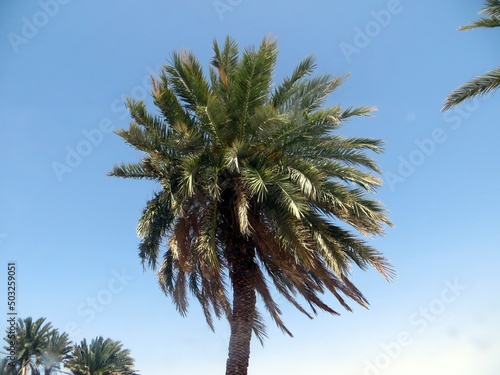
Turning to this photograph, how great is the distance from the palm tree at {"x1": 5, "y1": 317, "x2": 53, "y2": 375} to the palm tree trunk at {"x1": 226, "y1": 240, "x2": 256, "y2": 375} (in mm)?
34063

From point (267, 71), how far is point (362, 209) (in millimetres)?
4269

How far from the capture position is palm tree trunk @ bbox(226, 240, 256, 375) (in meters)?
11.3

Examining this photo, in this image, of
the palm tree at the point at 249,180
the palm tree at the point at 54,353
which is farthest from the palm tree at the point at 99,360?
the palm tree at the point at 249,180

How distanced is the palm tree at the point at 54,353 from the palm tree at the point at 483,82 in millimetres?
39962

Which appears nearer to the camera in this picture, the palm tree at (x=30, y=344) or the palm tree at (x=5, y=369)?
the palm tree at (x=5, y=369)

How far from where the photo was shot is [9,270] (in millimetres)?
17016

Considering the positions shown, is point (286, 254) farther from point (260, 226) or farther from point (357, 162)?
point (357, 162)

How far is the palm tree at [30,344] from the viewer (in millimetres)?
39125

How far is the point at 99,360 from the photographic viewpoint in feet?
120

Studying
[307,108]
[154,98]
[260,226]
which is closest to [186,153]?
[154,98]

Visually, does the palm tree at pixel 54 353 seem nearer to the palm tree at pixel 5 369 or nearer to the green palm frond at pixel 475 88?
the palm tree at pixel 5 369

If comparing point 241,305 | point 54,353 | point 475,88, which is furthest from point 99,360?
point 475,88

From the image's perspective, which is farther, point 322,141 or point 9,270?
point 9,270

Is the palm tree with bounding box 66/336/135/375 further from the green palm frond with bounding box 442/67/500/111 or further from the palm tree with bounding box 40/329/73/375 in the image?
the green palm frond with bounding box 442/67/500/111
